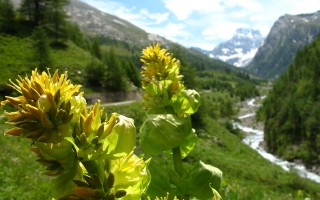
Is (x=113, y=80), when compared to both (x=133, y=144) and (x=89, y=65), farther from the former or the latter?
(x=133, y=144)

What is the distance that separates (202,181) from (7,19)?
201 ft

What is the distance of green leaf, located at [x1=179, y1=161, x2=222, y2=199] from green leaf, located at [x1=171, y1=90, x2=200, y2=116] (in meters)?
0.40

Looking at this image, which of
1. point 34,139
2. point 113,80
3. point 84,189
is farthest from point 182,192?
point 113,80

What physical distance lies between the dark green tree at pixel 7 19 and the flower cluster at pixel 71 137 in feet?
194

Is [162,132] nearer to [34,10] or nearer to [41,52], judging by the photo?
[41,52]

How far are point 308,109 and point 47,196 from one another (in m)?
80.6

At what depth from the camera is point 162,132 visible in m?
2.02

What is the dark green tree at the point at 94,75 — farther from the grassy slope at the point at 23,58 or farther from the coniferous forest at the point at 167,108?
the grassy slope at the point at 23,58

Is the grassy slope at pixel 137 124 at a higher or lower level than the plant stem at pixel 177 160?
lower

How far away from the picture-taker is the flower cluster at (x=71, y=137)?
129cm

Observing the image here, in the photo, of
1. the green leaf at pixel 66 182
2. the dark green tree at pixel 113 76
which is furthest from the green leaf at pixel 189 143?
the dark green tree at pixel 113 76

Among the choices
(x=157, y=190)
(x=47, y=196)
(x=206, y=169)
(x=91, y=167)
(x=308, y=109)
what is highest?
(x=91, y=167)

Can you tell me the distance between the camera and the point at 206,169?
2072 mm

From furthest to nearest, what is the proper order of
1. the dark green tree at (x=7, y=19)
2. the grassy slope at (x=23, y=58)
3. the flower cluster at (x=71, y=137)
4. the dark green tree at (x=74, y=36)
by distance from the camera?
the dark green tree at (x=74, y=36) < the dark green tree at (x=7, y=19) < the grassy slope at (x=23, y=58) < the flower cluster at (x=71, y=137)
